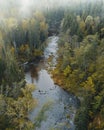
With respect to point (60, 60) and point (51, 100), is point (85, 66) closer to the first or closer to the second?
point (51, 100)

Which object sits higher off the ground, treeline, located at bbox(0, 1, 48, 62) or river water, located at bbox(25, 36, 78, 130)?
treeline, located at bbox(0, 1, 48, 62)

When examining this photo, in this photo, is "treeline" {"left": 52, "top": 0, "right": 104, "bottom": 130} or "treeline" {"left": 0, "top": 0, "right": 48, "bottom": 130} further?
"treeline" {"left": 52, "top": 0, "right": 104, "bottom": 130}

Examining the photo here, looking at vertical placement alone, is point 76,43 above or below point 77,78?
above

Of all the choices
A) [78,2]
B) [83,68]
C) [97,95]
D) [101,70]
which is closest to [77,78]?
[83,68]

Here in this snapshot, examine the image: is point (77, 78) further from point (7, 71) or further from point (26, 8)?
point (26, 8)

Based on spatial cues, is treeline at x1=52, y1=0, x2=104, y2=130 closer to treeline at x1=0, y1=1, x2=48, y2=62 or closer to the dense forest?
the dense forest

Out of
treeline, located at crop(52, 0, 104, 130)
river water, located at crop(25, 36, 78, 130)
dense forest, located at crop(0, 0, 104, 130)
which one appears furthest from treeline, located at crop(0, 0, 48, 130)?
treeline, located at crop(52, 0, 104, 130)

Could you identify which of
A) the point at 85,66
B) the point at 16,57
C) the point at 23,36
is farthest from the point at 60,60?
the point at 85,66

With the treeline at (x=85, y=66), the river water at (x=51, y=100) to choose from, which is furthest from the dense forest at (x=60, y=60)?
the river water at (x=51, y=100)
